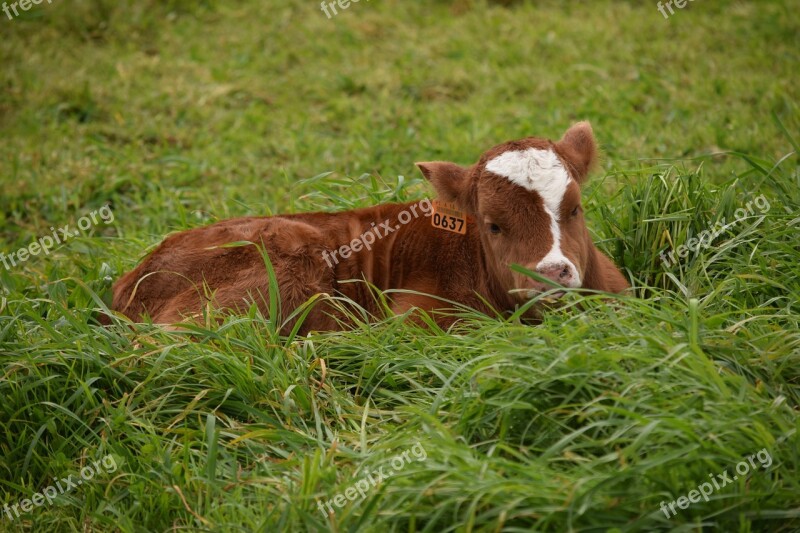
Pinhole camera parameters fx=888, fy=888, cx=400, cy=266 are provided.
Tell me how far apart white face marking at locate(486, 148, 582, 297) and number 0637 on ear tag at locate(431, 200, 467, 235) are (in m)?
0.41

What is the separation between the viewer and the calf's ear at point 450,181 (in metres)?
4.74

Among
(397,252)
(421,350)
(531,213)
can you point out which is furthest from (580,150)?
(421,350)

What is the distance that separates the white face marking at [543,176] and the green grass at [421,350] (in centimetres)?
37

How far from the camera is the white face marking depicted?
4.20 metres

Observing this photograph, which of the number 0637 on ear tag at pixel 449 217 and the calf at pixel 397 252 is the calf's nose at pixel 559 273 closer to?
the calf at pixel 397 252

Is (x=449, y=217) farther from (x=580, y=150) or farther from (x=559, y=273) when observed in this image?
(x=559, y=273)

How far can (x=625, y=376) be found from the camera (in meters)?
3.35

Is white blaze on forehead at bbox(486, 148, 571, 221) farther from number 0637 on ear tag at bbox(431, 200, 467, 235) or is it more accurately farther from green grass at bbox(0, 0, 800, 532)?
green grass at bbox(0, 0, 800, 532)

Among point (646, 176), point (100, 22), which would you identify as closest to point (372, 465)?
point (646, 176)

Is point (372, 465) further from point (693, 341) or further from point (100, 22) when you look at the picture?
point (100, 22)

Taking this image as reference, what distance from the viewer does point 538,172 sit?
170 inches

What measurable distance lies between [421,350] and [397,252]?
91 centimetres

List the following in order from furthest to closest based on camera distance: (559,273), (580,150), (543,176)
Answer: (580,150), (543,176), (559,273)

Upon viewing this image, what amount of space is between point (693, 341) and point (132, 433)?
7.83 feet
